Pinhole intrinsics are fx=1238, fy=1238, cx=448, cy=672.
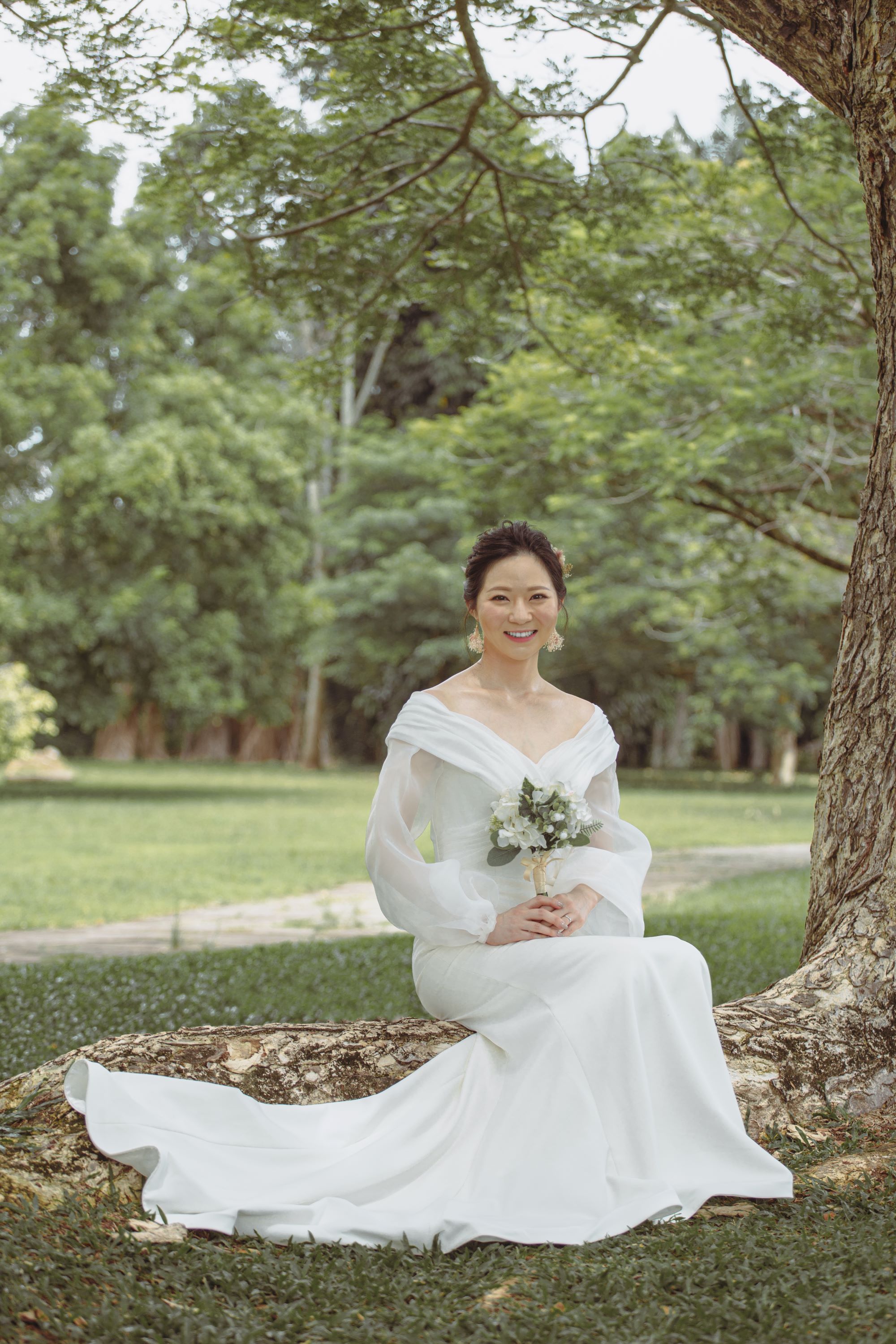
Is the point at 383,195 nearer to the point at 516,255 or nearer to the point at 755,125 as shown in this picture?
the point at 516,255

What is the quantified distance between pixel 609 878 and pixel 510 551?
104cm

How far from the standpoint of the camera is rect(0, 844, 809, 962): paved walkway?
8.24 metres

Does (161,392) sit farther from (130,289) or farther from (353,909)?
(353,909)

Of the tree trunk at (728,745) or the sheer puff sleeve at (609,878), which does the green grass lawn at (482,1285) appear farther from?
the tree trunk at (728,745)

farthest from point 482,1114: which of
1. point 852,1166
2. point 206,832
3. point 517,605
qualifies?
point 206,832

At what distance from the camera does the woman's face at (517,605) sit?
3793 mm

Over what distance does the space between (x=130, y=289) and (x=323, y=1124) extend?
A: 18.4 m

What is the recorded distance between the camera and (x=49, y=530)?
754 inches

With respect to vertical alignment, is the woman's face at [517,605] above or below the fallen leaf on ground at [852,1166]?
above

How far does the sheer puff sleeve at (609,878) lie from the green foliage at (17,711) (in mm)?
14104

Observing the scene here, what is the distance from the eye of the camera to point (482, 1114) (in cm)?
332

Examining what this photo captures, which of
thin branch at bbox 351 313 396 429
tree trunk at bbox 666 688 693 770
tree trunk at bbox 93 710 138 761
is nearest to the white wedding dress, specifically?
thin branch at bbox 351 313 396 429

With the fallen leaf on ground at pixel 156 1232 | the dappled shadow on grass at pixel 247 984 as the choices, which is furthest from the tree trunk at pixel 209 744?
the fallen leaf on ground at pixel 156 1232

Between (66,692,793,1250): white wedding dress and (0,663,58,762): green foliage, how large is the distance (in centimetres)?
1397
